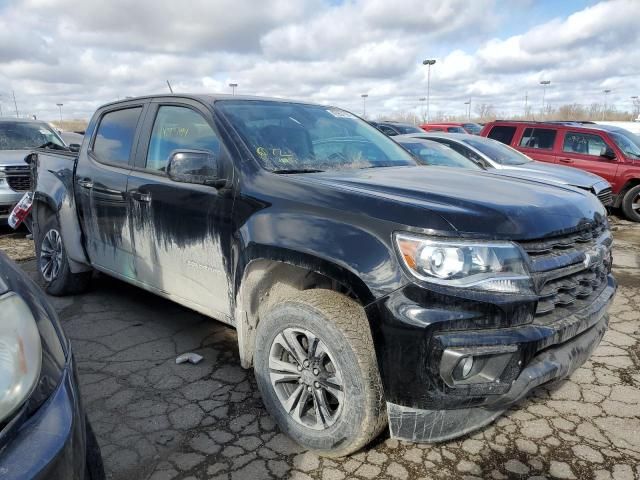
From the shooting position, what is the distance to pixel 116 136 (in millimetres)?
4008

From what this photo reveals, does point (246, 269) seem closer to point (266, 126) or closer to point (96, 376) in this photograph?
point (266, 126)

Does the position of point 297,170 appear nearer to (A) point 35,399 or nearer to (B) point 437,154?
(A) point 35,399

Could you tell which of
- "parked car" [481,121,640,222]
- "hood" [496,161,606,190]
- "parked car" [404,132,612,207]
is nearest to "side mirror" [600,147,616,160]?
"parked car" [481,121,640,222]

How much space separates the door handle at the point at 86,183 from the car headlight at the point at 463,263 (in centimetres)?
293

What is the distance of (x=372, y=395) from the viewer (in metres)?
2.21

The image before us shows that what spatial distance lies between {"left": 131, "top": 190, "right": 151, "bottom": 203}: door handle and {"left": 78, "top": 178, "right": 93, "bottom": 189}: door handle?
0.71 metres

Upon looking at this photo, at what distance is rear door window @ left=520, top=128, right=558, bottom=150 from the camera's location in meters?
10.6

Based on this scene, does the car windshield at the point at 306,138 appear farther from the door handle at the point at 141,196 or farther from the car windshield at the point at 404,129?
the car windshield at the point at 404,129

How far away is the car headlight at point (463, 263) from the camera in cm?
205

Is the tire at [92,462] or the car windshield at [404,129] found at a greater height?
the car windshield at [404,129]

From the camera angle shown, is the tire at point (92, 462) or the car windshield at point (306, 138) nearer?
the tire at point (92, 462)

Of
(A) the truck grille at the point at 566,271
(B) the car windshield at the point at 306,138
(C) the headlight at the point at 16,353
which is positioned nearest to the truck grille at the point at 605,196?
(B) the car windshield at the point at 306,138

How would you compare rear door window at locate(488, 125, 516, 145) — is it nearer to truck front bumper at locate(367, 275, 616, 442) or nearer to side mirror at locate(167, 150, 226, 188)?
side mirror at locate(167, 150, 226, 188)

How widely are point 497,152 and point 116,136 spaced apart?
22.0 ft
